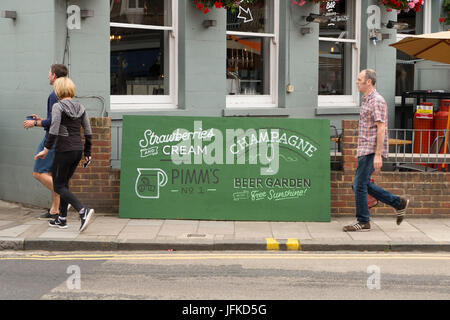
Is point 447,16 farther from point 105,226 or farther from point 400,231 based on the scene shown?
point 105,226

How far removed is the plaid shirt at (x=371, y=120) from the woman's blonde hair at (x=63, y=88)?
12.0ft

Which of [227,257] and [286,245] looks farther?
[286,245]

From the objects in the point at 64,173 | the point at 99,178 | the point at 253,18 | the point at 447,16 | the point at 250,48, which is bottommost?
the point at 99,178

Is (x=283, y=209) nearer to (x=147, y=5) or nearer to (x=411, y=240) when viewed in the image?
(x=411, y=240)

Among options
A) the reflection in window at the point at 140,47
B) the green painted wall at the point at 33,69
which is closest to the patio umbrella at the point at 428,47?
the reflection in window at the point at 140,47

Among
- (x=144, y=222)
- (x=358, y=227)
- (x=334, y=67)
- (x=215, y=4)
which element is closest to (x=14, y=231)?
(x=144, y=222)

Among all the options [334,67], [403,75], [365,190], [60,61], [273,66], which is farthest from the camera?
[403,75]

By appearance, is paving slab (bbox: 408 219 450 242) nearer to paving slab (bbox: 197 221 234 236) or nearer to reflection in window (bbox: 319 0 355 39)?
paving slab (bbox: 197 221 234 236)

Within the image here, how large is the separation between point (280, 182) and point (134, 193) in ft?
6.67

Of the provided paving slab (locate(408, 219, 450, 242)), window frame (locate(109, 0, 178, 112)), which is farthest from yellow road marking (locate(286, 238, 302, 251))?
window frame (locate(109, 0, 178, 112))

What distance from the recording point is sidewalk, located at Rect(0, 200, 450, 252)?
7.98 meters

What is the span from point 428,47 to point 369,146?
3376mm

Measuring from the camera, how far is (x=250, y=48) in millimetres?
12500
